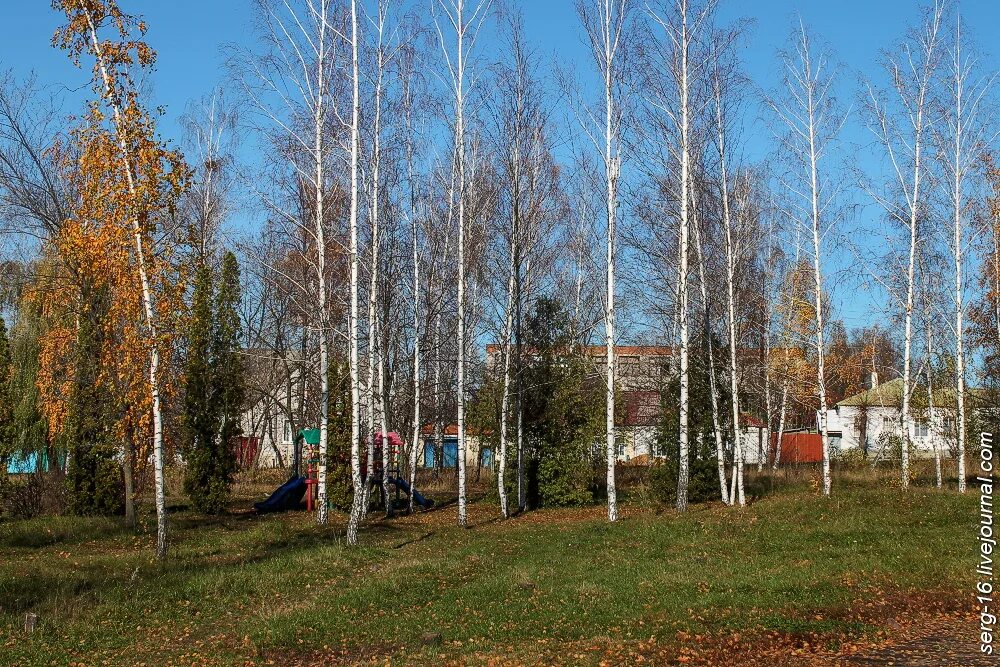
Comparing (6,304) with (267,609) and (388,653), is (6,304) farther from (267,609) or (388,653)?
(388,653)

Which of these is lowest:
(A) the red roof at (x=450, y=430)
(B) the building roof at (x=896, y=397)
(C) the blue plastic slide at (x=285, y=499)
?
(C) the blue plastic slide at (x=285, y=499)

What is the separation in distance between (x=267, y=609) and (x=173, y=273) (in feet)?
21.0

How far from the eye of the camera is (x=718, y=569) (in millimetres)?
12125

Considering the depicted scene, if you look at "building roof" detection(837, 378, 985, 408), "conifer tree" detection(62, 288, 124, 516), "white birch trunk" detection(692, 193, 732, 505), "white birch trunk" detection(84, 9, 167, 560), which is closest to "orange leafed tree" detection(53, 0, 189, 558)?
"white birch trunk" detection(84, 9, 167, 560)

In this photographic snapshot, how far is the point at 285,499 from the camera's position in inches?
949

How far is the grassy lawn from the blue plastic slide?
17.8 feet

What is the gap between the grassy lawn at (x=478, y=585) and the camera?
8.92 m

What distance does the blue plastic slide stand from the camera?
23797 millimetres

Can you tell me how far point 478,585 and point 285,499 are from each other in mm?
13525

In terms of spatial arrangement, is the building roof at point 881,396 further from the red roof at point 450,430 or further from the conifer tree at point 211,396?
the conifer tree at point 211,396

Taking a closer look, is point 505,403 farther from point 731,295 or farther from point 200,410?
point 200,410

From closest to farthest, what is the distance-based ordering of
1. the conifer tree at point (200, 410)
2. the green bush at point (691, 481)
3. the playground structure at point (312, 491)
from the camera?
the green bush at point (691, 481) < the conifer tree at point (200, 410) < the playground structure at point (312, 491)

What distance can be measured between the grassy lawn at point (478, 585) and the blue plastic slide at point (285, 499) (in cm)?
542

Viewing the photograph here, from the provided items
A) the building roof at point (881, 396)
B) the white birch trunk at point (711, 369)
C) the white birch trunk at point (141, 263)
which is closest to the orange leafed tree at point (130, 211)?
the white birch trunk at point (141, 263)
